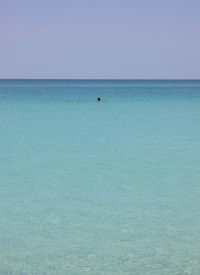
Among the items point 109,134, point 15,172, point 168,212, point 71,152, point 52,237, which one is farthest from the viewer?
point 109,134

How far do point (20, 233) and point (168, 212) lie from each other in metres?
1.83

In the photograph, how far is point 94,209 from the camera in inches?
208

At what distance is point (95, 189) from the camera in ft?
20.6

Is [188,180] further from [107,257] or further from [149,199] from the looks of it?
[107,257]

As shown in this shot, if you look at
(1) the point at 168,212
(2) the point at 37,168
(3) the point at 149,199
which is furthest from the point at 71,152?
(1) the point at 168,212

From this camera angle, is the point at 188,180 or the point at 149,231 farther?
the point at 188,180

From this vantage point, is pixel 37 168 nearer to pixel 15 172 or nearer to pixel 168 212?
pixel 15 172

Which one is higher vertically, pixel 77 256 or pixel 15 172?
pixel 77 256

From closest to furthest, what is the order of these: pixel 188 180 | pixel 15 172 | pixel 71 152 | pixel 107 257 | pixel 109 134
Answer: pixel 107 257, pixel 188 180, pixel 15 172, pixel 71 152, pixel 109 134

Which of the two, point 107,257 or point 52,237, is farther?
point 52,237

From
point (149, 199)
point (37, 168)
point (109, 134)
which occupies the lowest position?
point (109, 134)

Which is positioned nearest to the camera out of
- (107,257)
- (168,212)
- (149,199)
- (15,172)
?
(107,257)

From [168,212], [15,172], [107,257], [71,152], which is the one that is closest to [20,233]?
[107,257]

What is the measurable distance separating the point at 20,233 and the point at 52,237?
0.37 metres
